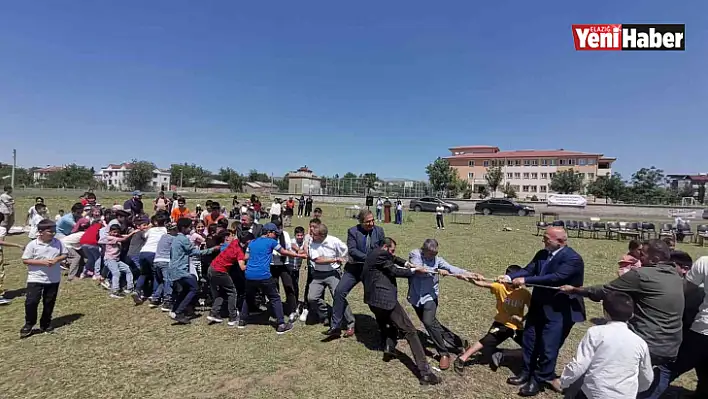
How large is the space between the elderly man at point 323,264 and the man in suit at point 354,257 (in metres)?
0.26

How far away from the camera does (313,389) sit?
12.9 ft

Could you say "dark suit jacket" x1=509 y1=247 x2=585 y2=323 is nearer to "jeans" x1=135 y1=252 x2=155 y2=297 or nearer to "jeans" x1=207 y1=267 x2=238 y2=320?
"jeans" x1=207 y1=267 x2=238 y2=320

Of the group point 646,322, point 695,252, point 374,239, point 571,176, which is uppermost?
point 571,176

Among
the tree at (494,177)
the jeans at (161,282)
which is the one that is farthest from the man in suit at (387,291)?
the tree at (494,177)

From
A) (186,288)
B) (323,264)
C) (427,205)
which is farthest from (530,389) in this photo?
(427,205)

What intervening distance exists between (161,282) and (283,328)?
2913mm

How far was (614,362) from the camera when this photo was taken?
2.58 m

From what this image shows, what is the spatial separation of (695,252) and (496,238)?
7.83 m

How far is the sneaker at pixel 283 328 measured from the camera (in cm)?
542

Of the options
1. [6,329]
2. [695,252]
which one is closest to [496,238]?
[695,252]

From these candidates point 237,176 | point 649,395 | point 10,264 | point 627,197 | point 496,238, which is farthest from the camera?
point 237,176

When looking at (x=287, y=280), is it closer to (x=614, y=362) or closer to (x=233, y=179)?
(x=614, y=362)

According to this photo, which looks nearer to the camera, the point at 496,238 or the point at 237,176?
the point at 496,238

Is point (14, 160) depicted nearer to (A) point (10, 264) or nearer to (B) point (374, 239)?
(A) point (10, 264)
